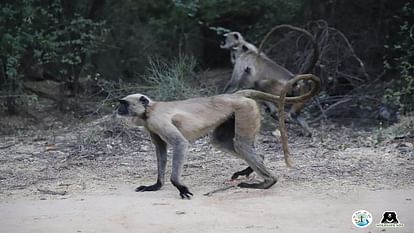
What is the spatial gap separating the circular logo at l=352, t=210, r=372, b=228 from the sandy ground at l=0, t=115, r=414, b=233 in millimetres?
55

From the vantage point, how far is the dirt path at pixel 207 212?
5.64m

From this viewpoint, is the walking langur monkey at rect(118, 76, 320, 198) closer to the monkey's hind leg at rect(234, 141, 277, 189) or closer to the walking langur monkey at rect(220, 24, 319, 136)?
the monkey's hind leg at rect(234, 141, 277, 189)

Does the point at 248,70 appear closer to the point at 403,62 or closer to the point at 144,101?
the point at 403,62

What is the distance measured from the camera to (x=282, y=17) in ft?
43.2

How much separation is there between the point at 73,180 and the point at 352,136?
14.7 ft

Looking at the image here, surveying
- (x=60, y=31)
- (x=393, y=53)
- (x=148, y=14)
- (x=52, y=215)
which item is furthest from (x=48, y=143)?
(x=393, y=53)

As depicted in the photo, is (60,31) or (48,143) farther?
(60,31)

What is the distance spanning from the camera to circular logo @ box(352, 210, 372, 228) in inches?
218

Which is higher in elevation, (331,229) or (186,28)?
(186,28)

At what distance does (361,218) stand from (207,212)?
130 centimetres

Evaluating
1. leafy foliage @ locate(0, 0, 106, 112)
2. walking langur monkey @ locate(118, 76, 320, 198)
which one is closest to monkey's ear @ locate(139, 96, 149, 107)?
walking langur monkey @ locate(118, 76, 320, 198)

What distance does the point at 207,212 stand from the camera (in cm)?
611

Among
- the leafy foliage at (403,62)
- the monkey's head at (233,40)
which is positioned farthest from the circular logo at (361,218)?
the monkey's head at (233,40)

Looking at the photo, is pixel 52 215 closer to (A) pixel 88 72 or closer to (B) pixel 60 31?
(B) pixel 60 31
